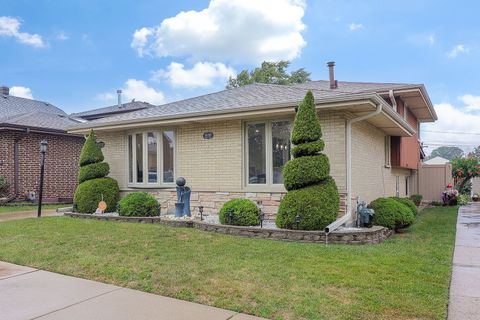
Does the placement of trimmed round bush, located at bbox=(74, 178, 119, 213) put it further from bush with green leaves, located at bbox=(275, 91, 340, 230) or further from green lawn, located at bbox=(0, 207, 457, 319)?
bush with green leaves, located at bbox=(275, 91, 340, 230)

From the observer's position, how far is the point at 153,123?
31.8 feet

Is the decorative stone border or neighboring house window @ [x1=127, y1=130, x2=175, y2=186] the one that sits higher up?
neighboring house window @ [x1=127, y1=130, x2=175, y2=186]

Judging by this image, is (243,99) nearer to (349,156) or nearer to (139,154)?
(349,156)

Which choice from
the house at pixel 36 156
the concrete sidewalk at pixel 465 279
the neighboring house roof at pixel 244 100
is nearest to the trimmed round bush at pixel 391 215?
the concrete sidewalk at pixel 465 279

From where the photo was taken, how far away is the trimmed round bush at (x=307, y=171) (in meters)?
6.86

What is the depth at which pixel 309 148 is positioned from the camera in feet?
22.7

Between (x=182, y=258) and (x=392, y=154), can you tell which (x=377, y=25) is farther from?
(x=182, y=258)

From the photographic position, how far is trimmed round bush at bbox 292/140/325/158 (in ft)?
22.8

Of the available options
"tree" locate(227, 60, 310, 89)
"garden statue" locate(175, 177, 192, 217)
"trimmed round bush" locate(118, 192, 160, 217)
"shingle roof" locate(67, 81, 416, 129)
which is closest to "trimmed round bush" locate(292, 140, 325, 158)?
"shingle roof" locate(67, 81, 416, 129)

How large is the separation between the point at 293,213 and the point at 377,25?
926 cm

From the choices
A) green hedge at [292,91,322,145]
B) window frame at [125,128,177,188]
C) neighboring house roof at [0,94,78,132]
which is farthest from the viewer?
neighboring house roof at [0,94,78,132]

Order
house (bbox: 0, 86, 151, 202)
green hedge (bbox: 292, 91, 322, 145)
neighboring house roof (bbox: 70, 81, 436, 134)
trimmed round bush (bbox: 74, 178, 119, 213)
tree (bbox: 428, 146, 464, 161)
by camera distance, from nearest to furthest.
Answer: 1. green hedge (bbox: 292, 91, 322, 145)
2. neighboring house roof (bbox: 70, 81, 436, 134)
3. trimmed round bush (bbox: 74, 178, 119, 213)
4. house (bbox: 0, 86, 151, 202)
5. tree (bbox: 428, 146, 464, 161)

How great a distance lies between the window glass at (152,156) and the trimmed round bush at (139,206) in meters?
1.26

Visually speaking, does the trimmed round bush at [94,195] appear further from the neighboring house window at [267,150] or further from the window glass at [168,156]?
the neighboring house window at [267,150]
